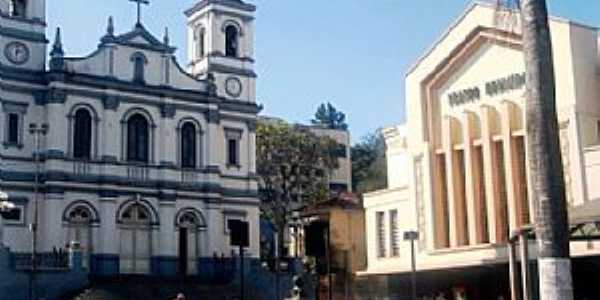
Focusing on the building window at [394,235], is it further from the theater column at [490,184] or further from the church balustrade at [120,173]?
the church balustrade at [120,173]

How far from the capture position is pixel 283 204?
54.7m

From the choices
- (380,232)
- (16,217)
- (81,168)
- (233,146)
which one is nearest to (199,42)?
(233,146)

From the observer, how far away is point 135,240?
4384 centimetres

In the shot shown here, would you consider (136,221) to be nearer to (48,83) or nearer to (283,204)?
(48,83)

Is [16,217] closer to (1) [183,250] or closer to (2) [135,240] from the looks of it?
(2) [135,240]

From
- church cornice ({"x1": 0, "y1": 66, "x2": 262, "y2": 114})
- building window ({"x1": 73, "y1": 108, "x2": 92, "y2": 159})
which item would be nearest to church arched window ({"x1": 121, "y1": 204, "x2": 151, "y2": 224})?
building window ({"x1": 73, "y1": 108, "x2": 92, "y2": 159})

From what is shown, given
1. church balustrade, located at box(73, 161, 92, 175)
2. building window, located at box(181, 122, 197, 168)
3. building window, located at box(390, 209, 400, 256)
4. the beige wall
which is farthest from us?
building window, located at box(181, 122, 197, 168)

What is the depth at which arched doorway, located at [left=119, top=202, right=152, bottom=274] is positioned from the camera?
4341 centimetres

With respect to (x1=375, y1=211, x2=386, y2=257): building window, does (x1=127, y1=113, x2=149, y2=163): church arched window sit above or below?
above

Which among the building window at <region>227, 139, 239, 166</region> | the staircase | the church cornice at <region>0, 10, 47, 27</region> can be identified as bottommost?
the staircase

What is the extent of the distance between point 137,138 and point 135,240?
16.8 ft

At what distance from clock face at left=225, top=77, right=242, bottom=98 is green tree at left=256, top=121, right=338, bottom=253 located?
4.29 meters

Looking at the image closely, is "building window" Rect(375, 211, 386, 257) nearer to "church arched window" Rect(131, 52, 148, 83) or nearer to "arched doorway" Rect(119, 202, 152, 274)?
"arched doorway" Rect(119, 202, 152, 274)

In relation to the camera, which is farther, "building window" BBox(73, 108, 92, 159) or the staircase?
"building window" BBox(73, 108, 92, 159)
